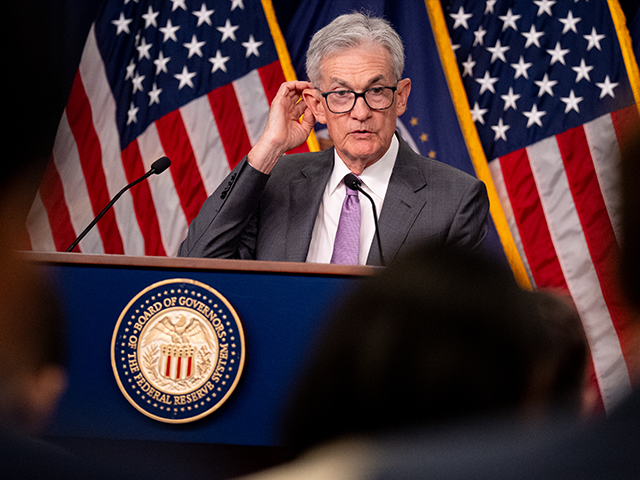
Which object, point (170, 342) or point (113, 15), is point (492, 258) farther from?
point (113, 15)

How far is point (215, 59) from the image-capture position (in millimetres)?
3441

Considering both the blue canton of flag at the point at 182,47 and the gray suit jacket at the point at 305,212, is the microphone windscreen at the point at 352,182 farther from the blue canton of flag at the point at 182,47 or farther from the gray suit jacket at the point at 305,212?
the blue canton of flag at the point at 182,47

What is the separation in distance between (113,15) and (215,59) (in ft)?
2.06

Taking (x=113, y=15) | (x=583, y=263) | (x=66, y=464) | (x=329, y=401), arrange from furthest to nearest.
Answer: (x=113, y=15)
(x=583, y=263)
(x=329, y=401)
(x=66, y=464)

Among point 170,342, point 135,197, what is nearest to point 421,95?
point 135,197

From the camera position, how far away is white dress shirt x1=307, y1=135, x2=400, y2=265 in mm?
1936

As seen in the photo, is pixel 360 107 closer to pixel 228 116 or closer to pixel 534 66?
pixel 228 116

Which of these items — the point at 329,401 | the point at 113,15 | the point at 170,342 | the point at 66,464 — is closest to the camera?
the point at 66,464

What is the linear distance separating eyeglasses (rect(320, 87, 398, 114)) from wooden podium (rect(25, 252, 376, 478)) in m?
0.97

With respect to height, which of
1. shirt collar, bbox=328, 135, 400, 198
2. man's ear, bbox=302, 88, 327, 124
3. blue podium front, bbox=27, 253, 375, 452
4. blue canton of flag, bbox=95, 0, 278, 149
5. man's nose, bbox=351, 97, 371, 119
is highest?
blue canton of flag, bbox=95, 0, 278, 149

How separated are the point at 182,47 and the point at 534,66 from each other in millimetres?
1906

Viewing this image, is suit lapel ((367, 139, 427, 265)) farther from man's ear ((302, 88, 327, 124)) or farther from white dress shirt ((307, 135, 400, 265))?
man's ear ((302, 88, 327, 124))

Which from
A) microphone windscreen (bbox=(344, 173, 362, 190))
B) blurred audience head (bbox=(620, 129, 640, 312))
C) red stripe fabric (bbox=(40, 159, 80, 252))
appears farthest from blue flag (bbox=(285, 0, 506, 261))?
blurred audience head (bbox=(620, 129, 640, 312))

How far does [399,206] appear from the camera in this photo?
6.34ft
